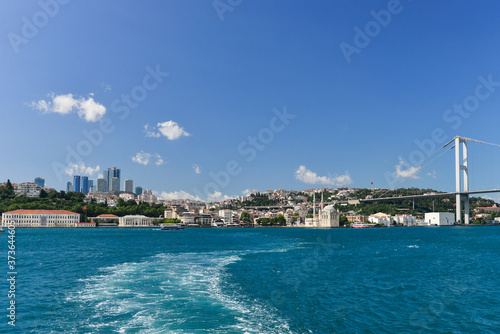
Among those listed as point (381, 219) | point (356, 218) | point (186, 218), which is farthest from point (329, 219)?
point (186, 218)

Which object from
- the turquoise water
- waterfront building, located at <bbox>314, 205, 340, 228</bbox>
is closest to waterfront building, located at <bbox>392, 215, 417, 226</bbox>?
waterfront building, located at <bbox>314, 205, 340, 228</bbox>

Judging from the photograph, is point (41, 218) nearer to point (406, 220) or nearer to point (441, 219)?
point (406, 220)

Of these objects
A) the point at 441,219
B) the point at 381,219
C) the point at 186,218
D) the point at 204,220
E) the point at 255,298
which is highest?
the point at 255,298

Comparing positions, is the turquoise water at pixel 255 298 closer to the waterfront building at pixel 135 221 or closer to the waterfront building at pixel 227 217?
the waterfront building at pixel 135 221

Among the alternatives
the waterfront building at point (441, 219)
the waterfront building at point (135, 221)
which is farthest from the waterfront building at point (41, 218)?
the waterfront building at point (441, 219)

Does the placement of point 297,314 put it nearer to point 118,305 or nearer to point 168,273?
point 118,305
